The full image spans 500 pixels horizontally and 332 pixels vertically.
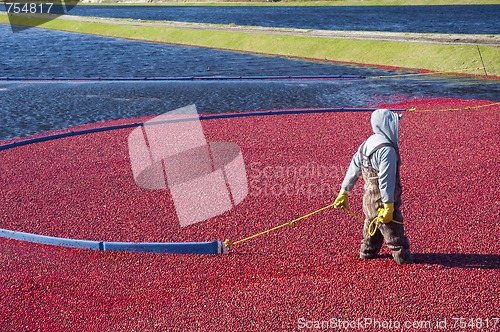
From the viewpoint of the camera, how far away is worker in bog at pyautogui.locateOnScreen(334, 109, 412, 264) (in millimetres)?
9109

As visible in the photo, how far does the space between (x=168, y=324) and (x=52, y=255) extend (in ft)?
11.7

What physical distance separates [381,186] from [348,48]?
34860 millimetres

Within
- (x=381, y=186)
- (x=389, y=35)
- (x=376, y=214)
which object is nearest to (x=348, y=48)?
(x=389, y=35)

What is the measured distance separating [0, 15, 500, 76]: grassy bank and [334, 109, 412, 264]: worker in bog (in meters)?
26.4

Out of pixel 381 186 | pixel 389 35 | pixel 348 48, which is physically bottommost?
pixel 389 35

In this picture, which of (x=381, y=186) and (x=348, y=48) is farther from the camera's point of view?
(x=348, y=48)

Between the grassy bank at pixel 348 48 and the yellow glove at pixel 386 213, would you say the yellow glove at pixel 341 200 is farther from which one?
the grassy bank at pixel 348 48

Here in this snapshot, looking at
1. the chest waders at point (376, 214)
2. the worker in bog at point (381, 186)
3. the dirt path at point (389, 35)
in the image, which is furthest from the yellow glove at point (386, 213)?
the dirt path at point (389, 35)

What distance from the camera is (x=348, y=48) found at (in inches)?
1674

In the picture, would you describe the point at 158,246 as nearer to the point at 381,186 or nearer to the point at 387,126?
the point at 381,186

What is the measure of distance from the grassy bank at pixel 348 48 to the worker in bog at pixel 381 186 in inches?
1039

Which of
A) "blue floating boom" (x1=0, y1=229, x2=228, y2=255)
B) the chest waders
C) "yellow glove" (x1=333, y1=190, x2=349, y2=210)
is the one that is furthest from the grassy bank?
"blue floating boom" (x1=0, y1=229, x2=228, y2=255)

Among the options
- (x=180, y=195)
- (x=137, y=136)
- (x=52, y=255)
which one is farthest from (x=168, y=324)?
(x=137, y=136)

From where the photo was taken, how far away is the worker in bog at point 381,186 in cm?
911
